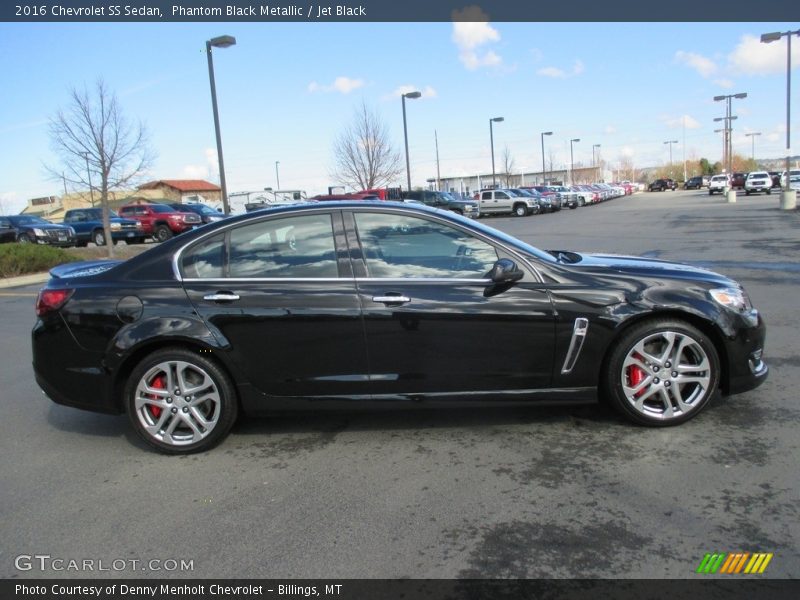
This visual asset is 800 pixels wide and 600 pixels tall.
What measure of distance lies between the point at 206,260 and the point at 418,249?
141 centimetres

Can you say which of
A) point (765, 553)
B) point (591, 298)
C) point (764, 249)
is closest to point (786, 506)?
point (765, 553)

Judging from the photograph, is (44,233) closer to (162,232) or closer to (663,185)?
(162,232)

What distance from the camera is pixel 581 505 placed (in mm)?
3291

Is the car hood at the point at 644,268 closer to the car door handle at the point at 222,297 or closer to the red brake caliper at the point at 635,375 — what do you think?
the red brake caliper at the point at 635,375

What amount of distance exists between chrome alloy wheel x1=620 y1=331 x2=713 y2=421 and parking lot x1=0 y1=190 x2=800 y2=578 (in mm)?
196

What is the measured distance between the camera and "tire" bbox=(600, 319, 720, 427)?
→ 4.09m

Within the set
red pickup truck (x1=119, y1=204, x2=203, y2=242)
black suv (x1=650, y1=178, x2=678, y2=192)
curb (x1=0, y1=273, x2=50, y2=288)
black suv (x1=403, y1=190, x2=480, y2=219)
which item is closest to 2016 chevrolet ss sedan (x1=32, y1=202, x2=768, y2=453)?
curb (x1=0, y1=273, x2=50, y2=288)

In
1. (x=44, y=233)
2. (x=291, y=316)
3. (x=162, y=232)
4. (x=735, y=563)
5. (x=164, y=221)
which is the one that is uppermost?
(x=164, y=221)

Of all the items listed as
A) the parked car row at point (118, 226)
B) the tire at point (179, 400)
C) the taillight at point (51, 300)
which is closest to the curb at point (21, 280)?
the parked car row at point (118, 226)

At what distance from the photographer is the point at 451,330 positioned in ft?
13.1

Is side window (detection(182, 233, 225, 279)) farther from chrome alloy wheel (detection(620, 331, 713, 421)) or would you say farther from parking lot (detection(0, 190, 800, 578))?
chrome alloy wheel (detection(620, 331, 713, 421))

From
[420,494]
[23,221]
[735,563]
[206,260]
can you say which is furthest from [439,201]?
[735,563]

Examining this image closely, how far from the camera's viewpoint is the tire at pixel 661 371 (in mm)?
4090

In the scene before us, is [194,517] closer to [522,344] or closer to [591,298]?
[522,344]
